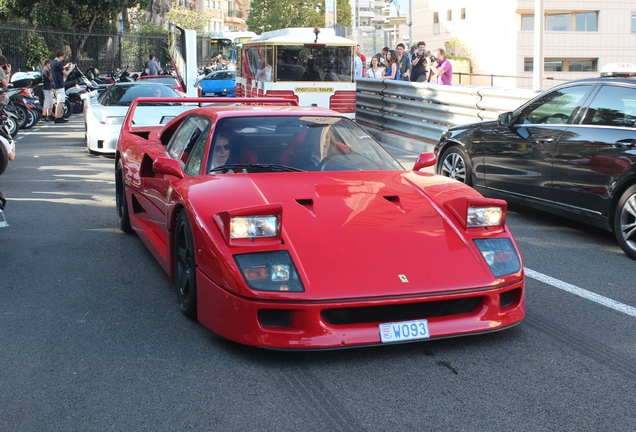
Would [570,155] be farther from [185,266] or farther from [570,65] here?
[570,65]

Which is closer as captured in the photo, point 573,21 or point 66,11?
point 66,11

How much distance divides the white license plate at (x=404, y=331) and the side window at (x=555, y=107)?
4136 millimetres

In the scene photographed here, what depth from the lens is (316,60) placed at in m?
17.7

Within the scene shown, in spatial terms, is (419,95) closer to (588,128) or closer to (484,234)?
(588,128)

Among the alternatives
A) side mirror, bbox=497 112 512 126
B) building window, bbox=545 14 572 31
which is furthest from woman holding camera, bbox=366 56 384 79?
building window, bbox=545 14 572 31

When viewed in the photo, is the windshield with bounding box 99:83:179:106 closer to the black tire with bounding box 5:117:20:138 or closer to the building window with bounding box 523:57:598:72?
the black tire with bounding box 5:117:20:138

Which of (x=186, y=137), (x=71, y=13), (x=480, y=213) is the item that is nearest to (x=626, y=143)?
(x=480, y=213)

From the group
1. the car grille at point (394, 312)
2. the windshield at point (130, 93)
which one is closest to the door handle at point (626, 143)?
the car grille at point (394, 312)

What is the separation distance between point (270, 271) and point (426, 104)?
1128 centimetres

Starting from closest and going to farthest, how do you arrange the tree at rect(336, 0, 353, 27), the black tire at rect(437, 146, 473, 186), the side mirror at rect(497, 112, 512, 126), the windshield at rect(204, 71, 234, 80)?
the side mirror at rect(497, 112, 512, 126) → the black tire at rect(437, 146, 473, 186) → the windshield at rect(204, 71, 234, 80) → the tree at rect(336, 0, 353, 27)


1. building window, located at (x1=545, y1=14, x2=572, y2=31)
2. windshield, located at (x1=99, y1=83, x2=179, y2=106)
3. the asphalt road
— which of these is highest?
building window, located at (x1=545, y1=14, x2=572, y2=31)

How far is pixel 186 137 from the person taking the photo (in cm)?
609

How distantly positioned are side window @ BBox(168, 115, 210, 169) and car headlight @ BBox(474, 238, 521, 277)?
7.22 ft

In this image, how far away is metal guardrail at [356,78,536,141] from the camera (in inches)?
494
